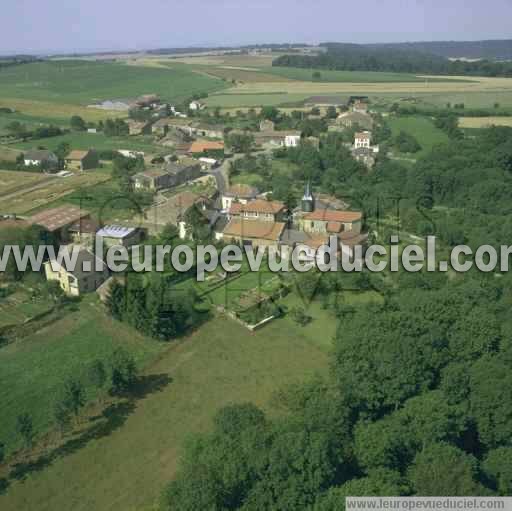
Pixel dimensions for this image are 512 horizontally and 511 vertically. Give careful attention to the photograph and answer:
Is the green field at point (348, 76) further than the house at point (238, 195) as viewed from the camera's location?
Yes

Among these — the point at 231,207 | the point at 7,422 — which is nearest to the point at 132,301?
the point at 7,422

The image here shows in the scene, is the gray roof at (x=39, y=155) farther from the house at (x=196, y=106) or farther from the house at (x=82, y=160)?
the house at (x=196, y=106)

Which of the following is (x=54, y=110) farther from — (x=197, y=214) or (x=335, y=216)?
(x=335, y=216)

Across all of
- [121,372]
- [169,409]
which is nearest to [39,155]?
[121,372]

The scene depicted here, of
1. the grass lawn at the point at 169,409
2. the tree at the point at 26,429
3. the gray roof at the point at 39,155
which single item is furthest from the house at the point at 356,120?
the tree at the point at 26,429

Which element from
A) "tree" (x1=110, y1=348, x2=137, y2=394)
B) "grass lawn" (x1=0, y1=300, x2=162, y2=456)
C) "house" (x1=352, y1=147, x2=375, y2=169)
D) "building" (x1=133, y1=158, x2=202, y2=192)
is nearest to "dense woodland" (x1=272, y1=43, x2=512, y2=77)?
"house" (x1=352, y1=147, x2=375, y2=169)

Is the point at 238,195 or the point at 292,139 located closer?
the point at 238,195
